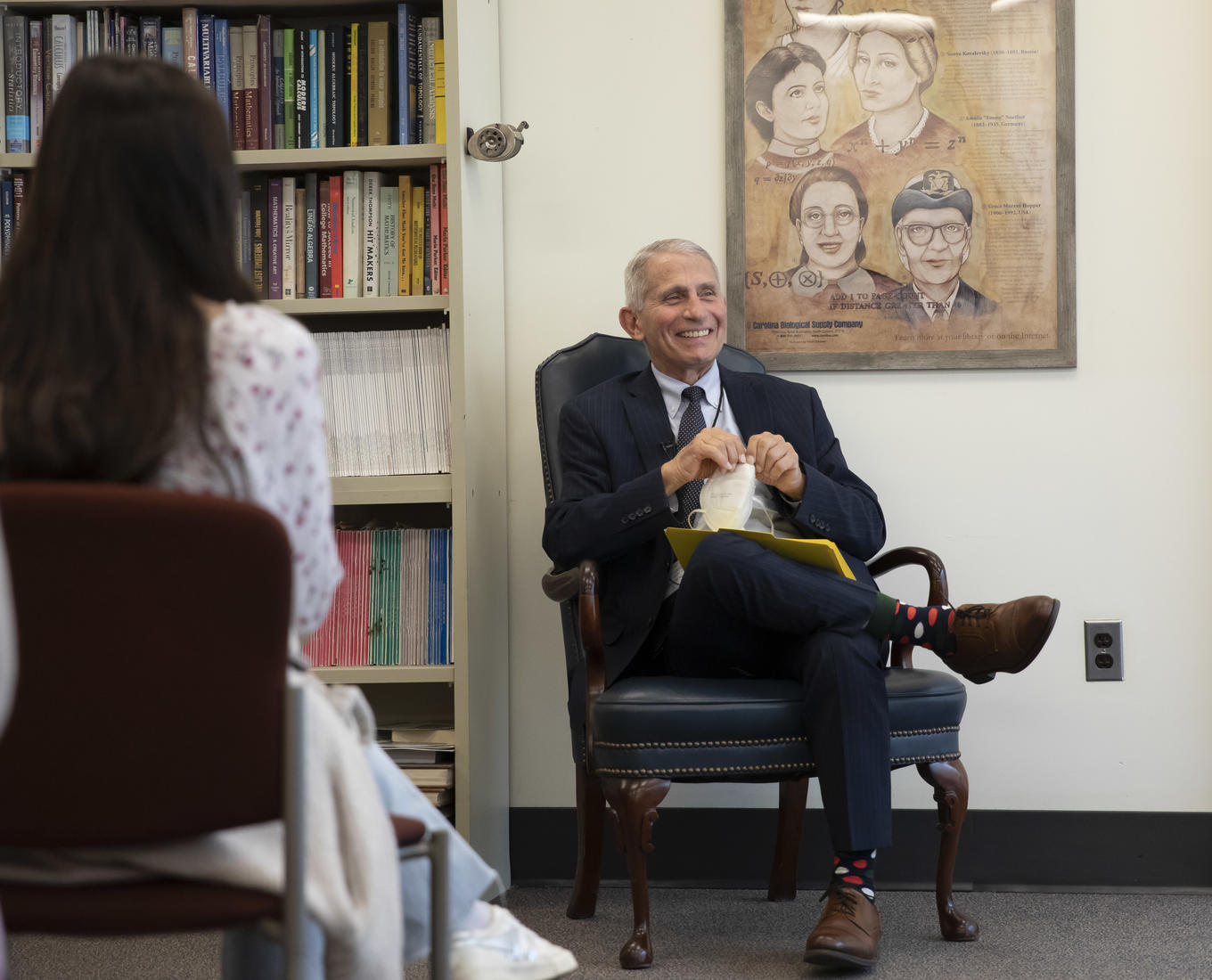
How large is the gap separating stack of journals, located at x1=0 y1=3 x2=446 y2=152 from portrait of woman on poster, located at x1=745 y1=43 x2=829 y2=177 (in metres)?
0.79

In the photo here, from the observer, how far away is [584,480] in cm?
255

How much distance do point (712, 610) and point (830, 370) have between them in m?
0.92

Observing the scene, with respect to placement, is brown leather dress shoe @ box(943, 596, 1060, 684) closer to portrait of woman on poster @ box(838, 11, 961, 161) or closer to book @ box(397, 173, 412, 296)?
portrait of woman on poster @ box(838, 11, 961, 161)

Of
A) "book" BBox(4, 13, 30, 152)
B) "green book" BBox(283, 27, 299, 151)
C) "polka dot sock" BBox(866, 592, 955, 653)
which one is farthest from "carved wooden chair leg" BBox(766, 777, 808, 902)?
"book" BBox(4, 13, 30, 152)

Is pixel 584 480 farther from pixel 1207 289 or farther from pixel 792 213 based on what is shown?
pixel 1207 289

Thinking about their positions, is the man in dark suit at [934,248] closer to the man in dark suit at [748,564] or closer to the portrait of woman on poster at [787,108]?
the portrait of woman on poster at [787,108]

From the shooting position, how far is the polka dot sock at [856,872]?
2092 mm

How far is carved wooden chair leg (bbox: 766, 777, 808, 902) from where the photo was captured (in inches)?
104

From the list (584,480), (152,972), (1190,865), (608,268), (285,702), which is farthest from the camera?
(608,268)

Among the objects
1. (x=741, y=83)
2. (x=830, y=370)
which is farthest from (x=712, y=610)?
(x=741, y=83)

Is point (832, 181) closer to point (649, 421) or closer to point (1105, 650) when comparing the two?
point (649, 421)

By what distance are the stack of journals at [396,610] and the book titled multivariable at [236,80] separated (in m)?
0.94

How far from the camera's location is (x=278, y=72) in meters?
2.61

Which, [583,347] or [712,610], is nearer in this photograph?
[712,610]
